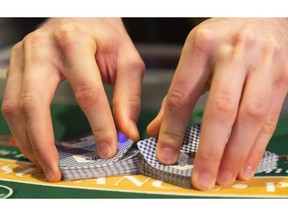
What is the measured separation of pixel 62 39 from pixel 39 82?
11 centimetres

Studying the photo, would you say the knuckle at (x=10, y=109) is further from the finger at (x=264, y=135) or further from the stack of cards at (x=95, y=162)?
the finger at (x=264, y=135)

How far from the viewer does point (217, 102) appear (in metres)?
0.74

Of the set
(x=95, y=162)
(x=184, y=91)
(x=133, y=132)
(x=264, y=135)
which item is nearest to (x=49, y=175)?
(x=95, y=162)

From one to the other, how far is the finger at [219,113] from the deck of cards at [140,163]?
35mm

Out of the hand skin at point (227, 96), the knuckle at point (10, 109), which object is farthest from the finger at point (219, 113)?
the knuckle at point (10, 109)

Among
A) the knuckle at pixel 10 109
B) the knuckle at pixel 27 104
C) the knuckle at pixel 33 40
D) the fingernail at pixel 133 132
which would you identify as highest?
the knuckle at pixel 33 40

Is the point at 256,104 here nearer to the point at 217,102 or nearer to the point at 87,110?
the point at 217,102

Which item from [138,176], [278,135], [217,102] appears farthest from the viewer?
[278,135]

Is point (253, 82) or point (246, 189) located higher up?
point (253, 82)

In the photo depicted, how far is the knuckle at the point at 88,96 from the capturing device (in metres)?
0.87

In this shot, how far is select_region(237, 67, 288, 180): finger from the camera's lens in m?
0.81

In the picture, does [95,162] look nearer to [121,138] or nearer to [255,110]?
[121,138]

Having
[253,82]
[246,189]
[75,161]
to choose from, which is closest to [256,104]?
[253,82]

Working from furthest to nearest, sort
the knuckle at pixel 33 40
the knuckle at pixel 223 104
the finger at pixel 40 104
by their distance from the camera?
the knuckle at pixel 33 40 < the finger at pixel 40 104 < the knuckle at pixel 223 104
